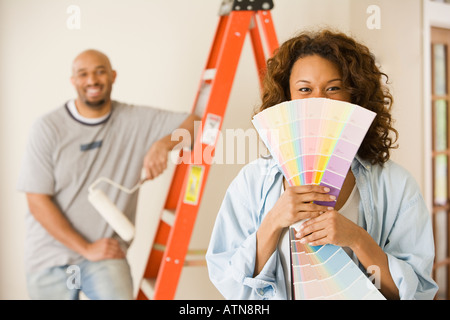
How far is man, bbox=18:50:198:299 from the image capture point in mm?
1540

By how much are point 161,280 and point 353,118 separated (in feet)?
2.73

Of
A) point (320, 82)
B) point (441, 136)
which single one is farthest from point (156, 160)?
point (441, 136)

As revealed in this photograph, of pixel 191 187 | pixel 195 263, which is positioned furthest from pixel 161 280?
pixel 191 187

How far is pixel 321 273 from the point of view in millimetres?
834

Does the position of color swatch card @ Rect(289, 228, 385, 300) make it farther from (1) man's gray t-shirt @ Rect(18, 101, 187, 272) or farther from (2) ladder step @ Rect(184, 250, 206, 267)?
(1) man's gray t-shirt @ Rect(18, 101, 187, 272)

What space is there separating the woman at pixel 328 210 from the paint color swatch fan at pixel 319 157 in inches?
1.3

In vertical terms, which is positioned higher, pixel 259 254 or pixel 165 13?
pixel 165 13

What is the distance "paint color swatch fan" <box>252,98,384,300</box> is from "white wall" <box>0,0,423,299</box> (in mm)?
517

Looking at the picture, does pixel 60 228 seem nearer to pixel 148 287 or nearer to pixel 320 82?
pixel 148 287

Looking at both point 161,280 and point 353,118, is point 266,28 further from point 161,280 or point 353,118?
point 161,280

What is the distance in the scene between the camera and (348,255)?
840 millimetres

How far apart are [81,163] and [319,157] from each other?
98 centimetres
